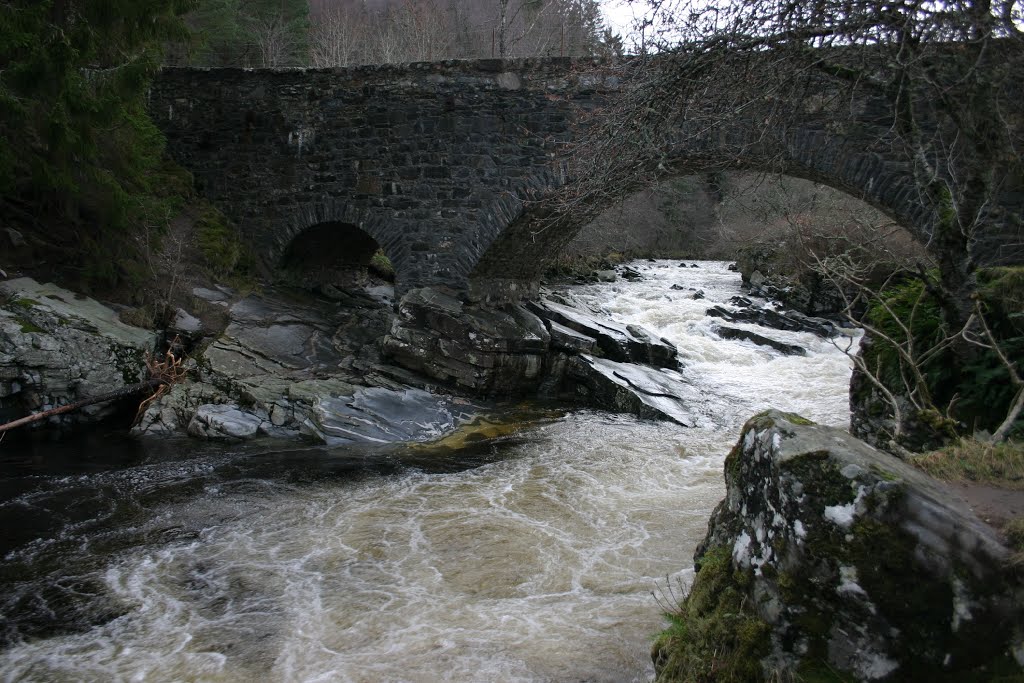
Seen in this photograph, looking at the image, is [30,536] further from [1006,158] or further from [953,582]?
[1006,158]

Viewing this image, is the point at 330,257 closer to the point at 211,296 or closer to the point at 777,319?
the point at 211,296

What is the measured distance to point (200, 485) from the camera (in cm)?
686

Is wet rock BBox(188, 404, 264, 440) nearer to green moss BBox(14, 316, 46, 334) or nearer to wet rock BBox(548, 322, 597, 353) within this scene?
green moss BBox(14, 316, 46, 334)

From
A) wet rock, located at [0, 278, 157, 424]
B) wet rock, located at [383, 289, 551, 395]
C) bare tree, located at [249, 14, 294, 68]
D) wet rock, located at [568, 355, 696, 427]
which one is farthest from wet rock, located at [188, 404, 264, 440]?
bare tree, located at [249, 14, 294, 68]

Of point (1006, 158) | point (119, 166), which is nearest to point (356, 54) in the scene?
point (119, 166)

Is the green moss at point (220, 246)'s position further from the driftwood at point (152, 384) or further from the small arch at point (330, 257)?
the driftwood at point (152, 384)

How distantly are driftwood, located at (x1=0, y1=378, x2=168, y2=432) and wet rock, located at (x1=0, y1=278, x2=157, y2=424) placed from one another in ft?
0.42

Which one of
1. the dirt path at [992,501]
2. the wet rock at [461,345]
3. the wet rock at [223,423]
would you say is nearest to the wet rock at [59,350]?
the wet rock at [223,423]

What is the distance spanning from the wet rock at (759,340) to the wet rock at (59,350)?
11.0m

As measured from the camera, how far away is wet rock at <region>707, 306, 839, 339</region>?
55.2 feet

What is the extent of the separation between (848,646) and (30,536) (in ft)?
18.7

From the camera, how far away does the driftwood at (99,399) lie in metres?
7.84

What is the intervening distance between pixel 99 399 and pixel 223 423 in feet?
4.90

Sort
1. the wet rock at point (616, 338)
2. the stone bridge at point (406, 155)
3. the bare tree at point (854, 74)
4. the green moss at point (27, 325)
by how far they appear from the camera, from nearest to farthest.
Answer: the bare tree at point (854, 74) < the green moss at point (27, 325) < the stone bridge at point (406, 155) < the wet rock at point (616, 338)
